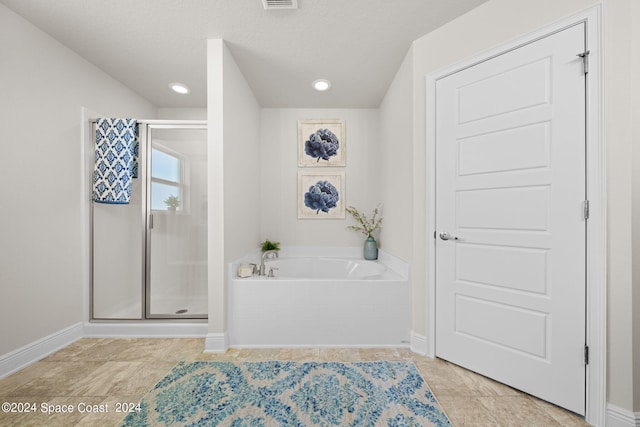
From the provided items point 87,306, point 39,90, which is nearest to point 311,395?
point 87,306

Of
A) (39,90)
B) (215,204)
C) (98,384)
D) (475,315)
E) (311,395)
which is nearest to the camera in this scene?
(311,395)

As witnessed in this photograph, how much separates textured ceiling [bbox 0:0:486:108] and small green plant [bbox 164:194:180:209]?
1.18 m

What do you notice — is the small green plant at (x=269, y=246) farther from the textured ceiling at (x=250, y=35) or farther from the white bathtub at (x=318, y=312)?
the textured ceiling at (x=250, y=35)

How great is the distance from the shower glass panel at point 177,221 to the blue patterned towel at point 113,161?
0.16m

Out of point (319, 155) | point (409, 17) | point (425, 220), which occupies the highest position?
point (409, 17)

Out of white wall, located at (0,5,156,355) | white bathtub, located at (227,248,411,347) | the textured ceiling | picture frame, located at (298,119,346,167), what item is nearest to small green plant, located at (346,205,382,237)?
picture frame, located at (298,119,346,167)

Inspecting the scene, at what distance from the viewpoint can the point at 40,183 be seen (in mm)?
1979

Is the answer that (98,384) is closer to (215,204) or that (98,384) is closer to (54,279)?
(54,279)

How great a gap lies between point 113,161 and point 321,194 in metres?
2.08

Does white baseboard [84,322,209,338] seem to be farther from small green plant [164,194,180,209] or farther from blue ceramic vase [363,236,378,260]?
blue ceramic vase [363,236,378,260]

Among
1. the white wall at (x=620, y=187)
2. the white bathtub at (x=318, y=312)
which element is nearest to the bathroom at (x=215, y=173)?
the white wall at (x=620, y=187)

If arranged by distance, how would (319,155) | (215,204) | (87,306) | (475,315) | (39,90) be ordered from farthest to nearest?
1. (319,155)
2. (87,306)
3. (215,204)
4. (39,90)
5. (475,315)

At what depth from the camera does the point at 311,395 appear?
1.57 metres

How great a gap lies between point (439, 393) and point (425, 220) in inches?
42.8
